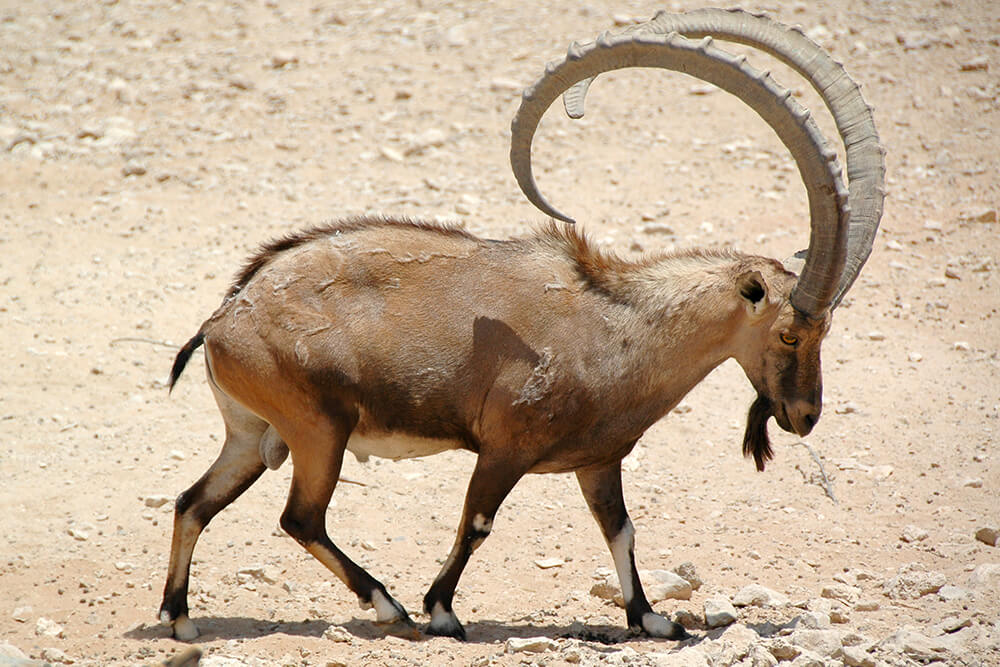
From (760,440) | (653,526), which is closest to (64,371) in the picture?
(653,526)

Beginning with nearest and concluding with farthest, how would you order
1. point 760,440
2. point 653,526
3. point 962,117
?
point 760,440
point 653,526
point 962,117

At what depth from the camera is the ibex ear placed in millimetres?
5801

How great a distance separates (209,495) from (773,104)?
369 cm

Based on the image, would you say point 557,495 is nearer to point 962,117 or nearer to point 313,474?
point 313,474

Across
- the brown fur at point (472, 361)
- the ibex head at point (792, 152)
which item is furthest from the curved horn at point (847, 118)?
the brown fur at point (472, 361)

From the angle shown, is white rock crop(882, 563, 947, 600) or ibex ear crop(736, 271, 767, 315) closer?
ibex ear crop(736, 271, 767, 315)

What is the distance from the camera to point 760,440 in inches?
249

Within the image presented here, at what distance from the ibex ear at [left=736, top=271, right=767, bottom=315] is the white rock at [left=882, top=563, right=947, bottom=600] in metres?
2.03

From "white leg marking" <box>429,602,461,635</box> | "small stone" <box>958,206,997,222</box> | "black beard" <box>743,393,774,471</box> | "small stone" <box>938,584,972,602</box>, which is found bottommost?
"white leg marking" <box>429,602,461,635</box>

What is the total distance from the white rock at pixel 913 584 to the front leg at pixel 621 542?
137 cm

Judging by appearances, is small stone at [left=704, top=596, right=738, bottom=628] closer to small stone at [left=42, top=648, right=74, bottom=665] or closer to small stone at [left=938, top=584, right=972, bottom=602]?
small stone at [left=938, top=584, right=972, bottom=602]

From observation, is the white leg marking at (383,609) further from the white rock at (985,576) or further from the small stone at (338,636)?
the white rock at (985,576)

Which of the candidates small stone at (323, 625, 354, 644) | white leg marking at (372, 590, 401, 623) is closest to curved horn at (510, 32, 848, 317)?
white leg marking at (372, 590, 401, 623)

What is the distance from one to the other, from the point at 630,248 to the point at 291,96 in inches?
228
